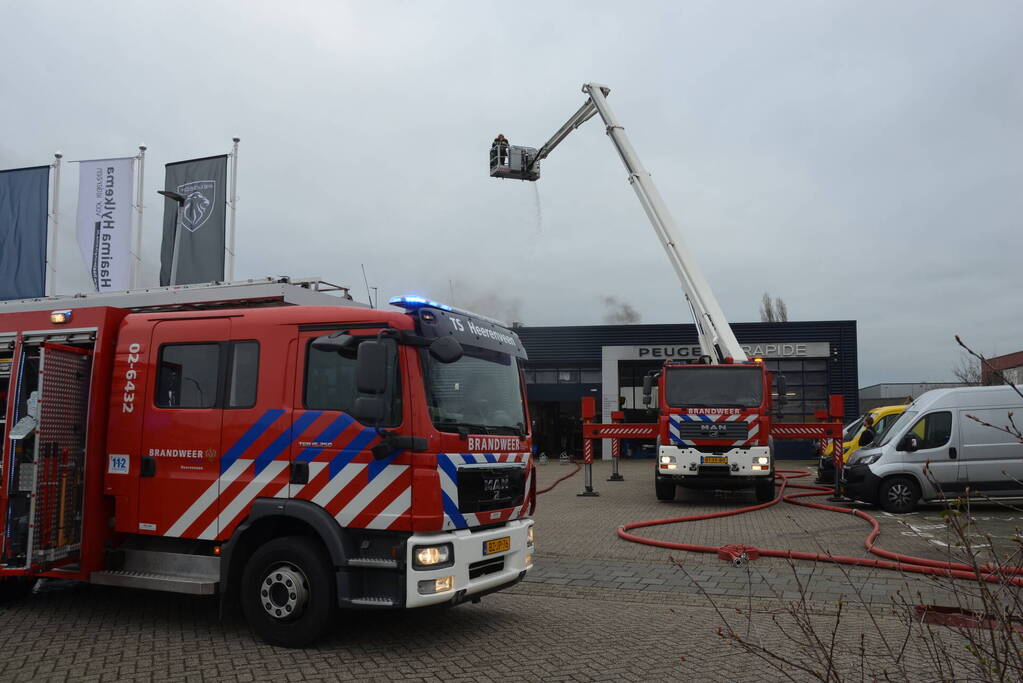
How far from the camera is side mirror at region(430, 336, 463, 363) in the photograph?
5.94 meters

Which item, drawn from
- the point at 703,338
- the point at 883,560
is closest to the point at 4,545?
the point at 883,560

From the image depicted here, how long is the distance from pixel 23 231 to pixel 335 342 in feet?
53.7

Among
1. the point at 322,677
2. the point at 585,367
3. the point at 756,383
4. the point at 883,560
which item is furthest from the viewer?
the point at 585,367

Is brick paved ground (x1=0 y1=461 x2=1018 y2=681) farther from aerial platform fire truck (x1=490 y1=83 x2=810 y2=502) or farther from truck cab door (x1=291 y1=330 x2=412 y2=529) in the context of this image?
aerial platform fire truck (x1=490 y1=83 x2=810 y2=502)

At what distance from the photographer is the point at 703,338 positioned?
56.3ft

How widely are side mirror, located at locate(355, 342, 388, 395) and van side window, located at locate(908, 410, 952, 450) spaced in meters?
11.6

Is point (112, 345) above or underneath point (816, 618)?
above

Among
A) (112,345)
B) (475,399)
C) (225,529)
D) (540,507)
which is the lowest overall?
(540,507)

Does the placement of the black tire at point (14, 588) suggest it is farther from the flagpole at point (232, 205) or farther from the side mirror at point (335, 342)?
the flagpole at point (232, 205)

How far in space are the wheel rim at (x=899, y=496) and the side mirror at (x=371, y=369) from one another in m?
11.4

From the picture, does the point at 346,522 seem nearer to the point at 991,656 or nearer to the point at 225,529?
the point at 225,529

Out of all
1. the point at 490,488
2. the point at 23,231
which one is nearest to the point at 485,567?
the point at 490,488

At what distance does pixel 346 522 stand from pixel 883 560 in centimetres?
654

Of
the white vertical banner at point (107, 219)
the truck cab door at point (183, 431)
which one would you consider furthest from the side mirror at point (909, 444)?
the white vertical banner at point (107, 219)
